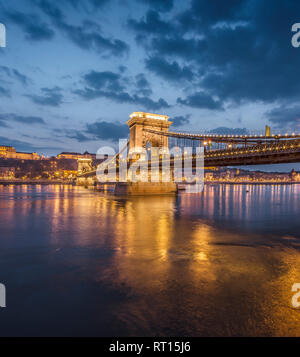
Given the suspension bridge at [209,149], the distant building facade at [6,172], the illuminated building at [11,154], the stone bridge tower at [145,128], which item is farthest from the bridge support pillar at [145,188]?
the illuminated building at [11,154]

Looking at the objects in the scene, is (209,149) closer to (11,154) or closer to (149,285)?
(149,285)

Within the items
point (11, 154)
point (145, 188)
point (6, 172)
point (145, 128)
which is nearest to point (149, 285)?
point (145, 188)

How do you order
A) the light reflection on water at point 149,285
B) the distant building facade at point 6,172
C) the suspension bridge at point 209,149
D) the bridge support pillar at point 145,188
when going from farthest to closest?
the distant building facade at point 6,172 < the bridge support pillar at point 145,188 < the suspension bridge at point 209,149 < the light reflection on water at point 149,285

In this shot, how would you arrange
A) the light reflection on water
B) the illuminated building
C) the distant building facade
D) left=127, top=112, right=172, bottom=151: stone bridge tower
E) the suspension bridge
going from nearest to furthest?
the light reflection on water < the suspension bridge < left=127, top=112, right=172, bottom=151: stone bridge tower < the distant building facade < the illuminated building

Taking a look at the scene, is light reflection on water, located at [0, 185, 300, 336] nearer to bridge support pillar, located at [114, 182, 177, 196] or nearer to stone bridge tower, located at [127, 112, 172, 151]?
bridge support pillar, located at [114, 182, 177, 196]

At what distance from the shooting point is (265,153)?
87.7ft

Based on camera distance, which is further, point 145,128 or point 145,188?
point 145,128

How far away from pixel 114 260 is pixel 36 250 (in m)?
3.56

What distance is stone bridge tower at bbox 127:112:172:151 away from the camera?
1785 inches

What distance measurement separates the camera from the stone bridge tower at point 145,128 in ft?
149

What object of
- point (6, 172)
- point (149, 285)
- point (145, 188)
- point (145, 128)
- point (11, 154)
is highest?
point (11, 154)

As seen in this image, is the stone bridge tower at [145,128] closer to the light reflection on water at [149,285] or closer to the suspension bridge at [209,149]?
the suspension bridge at [209,149]

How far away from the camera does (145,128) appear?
46281mm

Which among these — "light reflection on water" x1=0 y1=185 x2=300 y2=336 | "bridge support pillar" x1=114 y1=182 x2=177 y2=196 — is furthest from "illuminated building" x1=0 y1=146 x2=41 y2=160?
"light reflection on water" x1=0 y1=185 x2=300 y2=336
